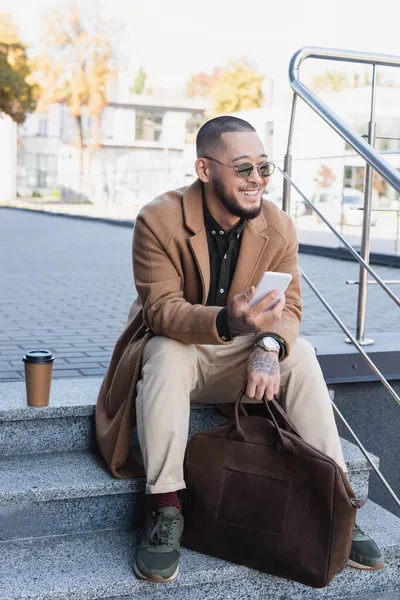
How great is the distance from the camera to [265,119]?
33.1m

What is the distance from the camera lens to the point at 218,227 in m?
3.00

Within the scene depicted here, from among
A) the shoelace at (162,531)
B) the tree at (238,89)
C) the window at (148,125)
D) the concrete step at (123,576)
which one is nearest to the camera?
the concrete step at (123,576)

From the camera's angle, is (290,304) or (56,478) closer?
(56,478)

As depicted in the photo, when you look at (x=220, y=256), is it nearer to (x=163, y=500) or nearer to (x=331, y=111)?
(x=331, y=111)

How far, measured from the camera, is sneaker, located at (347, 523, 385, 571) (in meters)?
2.76

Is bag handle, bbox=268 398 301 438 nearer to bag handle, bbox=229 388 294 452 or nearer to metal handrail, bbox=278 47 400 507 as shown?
bag handle, bbox=229 388 294 452

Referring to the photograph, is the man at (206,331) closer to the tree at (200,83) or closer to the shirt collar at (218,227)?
the shirt collar at (218,227)

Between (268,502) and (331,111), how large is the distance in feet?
4.97

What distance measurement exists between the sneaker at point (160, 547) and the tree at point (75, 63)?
42220mm

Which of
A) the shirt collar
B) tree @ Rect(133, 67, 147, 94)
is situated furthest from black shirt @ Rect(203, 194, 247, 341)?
tree @ Rect(133, 67, 147, 94)

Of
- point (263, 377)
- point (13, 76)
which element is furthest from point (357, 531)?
point (13, 76)

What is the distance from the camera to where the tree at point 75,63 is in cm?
4281

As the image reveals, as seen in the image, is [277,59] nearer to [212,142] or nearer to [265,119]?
[265,119]

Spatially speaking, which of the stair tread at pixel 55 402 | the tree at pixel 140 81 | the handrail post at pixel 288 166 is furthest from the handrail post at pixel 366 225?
the tree at pixel 140 81
